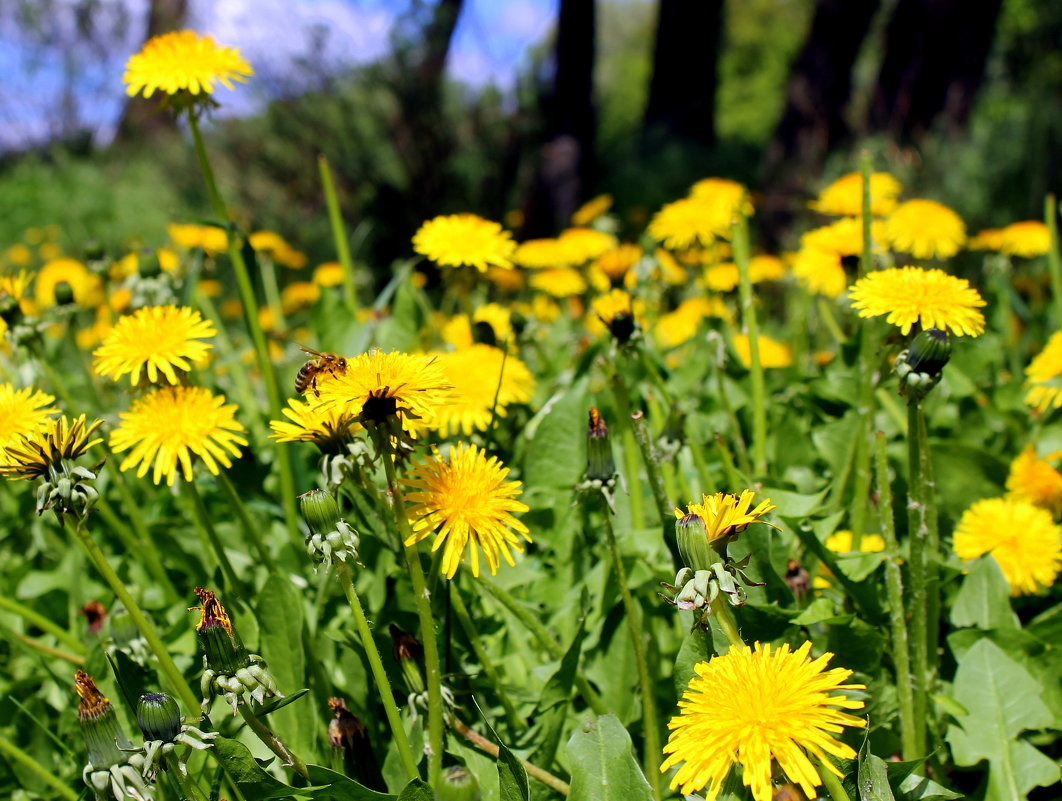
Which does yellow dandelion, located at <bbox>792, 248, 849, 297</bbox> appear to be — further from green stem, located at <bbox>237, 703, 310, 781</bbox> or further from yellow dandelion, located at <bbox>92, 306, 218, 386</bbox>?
green stem, located at <bbox>237, 703, 310, 781</bbox>

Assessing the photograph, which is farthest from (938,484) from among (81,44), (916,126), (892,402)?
(81,44)

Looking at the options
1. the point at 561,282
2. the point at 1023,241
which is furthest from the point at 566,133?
the point at 1023,241

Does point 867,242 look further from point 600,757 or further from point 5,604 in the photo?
point 5,604

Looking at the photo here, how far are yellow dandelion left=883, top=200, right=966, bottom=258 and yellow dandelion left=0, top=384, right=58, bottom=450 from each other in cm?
162

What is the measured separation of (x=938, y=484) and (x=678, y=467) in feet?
1.61

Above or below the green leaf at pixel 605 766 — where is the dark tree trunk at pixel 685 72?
above

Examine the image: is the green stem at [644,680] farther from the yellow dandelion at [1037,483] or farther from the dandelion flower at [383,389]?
the yellow dandelion at [1037,483]

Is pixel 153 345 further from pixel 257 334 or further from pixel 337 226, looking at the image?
pixel 337 226

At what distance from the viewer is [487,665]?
3.41 ft

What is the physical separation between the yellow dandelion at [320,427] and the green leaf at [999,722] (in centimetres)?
83

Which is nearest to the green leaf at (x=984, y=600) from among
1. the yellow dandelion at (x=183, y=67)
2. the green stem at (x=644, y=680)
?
the green stem at (x=644, y=680)

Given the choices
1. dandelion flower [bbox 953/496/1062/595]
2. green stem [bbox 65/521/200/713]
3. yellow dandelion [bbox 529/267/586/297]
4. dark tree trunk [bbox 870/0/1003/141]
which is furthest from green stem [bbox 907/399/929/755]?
dark tree trunk [bbox 870/0/1003/141]

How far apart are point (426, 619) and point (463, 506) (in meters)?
0.12

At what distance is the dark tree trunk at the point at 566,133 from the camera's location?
7125 mm
